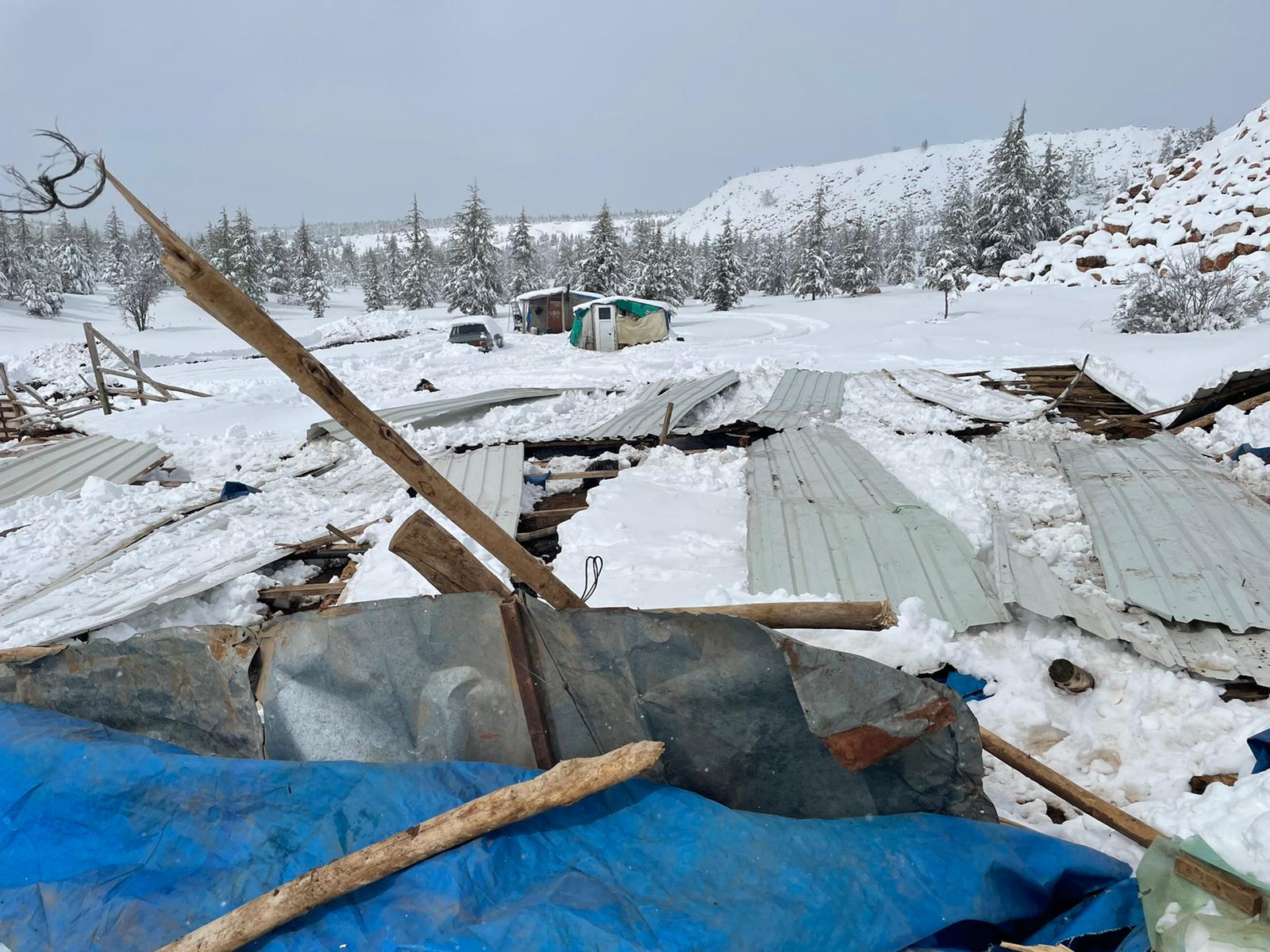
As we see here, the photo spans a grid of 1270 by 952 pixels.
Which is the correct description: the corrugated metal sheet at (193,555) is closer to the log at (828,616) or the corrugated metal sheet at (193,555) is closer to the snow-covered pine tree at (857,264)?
the log at (828,616)

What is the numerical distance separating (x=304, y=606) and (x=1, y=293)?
2804 inches

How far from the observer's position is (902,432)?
1076cm

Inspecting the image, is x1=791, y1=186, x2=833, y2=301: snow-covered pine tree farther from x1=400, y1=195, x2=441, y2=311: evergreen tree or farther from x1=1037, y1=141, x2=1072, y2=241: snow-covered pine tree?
x1=400, y1=195, x2=441, y2=311: evergreen tree

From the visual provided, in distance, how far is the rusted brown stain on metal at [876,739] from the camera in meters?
2.68

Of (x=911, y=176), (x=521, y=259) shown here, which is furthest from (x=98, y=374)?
(x=911, y=176)

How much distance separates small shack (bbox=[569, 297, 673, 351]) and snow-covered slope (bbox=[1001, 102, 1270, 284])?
19.8m

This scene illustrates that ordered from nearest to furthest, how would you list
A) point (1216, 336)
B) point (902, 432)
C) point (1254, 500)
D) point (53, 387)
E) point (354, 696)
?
point (354, 696)
point (1254, 500)
point (902, 432)
point (1216, 336)
point (53, 387)

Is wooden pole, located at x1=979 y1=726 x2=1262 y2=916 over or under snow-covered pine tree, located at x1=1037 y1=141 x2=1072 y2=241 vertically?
under

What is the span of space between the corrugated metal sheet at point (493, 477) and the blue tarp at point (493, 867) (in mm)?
4572

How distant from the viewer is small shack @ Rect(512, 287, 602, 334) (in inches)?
1512

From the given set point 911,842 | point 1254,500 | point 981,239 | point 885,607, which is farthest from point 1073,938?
point 981,239

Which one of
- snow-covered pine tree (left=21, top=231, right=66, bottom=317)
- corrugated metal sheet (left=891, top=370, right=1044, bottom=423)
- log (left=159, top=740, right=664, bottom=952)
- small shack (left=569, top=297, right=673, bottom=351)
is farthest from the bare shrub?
snow-covered pine tree (left=21, top=231, right=66, bottom=317)

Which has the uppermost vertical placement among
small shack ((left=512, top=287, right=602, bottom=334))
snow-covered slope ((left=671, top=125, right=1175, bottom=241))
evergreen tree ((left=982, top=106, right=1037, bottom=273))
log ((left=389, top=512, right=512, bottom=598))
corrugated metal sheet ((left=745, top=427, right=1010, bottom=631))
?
snow-covered slope ((left=671, top=125, right=1175, bottom=241))

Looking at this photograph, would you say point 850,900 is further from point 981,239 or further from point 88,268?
point 88,268
